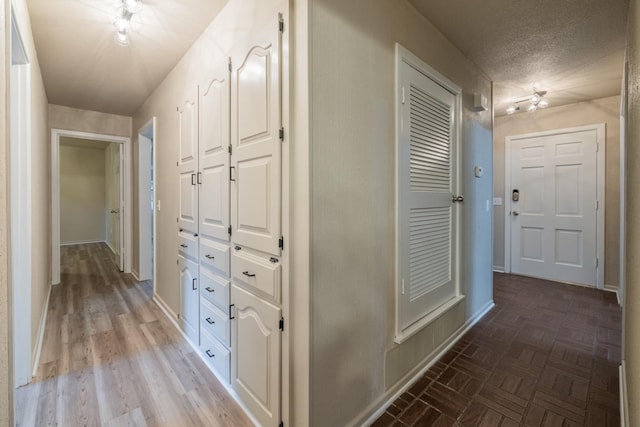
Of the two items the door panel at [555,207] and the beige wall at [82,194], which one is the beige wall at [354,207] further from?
the beige wall at [82,194]

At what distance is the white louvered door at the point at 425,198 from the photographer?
5.73 feet

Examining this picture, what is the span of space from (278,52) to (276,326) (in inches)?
50.2

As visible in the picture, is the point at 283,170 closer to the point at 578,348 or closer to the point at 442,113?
the point at 442,113

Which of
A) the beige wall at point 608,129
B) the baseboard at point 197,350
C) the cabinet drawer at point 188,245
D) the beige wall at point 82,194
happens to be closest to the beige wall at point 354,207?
the baseboard at point 197,350

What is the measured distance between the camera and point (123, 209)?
14.4ft

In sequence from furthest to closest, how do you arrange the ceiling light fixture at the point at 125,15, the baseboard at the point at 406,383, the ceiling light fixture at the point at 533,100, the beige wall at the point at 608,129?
1. the beige wall at the point at 608,129
2. the ceiling light fixture at the point at 533,100
3. the ceiling light fixture at the point at 125,15
4. the baseboard at the point at 406,383

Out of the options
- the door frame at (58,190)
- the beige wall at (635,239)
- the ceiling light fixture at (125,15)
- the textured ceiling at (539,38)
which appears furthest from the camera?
the door frame at (58,190)

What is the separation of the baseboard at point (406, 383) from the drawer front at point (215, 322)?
34.5 inches

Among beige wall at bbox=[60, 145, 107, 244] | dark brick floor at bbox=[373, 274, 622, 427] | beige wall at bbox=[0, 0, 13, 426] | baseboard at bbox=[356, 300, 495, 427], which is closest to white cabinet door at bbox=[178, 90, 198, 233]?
beige wall at bbox=[0, 0, 13, 426]

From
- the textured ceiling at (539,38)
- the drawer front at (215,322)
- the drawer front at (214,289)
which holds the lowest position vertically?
the drawer front at (215,322)

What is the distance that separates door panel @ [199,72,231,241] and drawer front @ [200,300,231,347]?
501 millimetres

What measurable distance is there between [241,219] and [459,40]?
2.14m

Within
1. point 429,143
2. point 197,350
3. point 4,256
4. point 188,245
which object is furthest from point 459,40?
point 197,350

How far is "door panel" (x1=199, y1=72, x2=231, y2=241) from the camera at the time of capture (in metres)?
1.77
